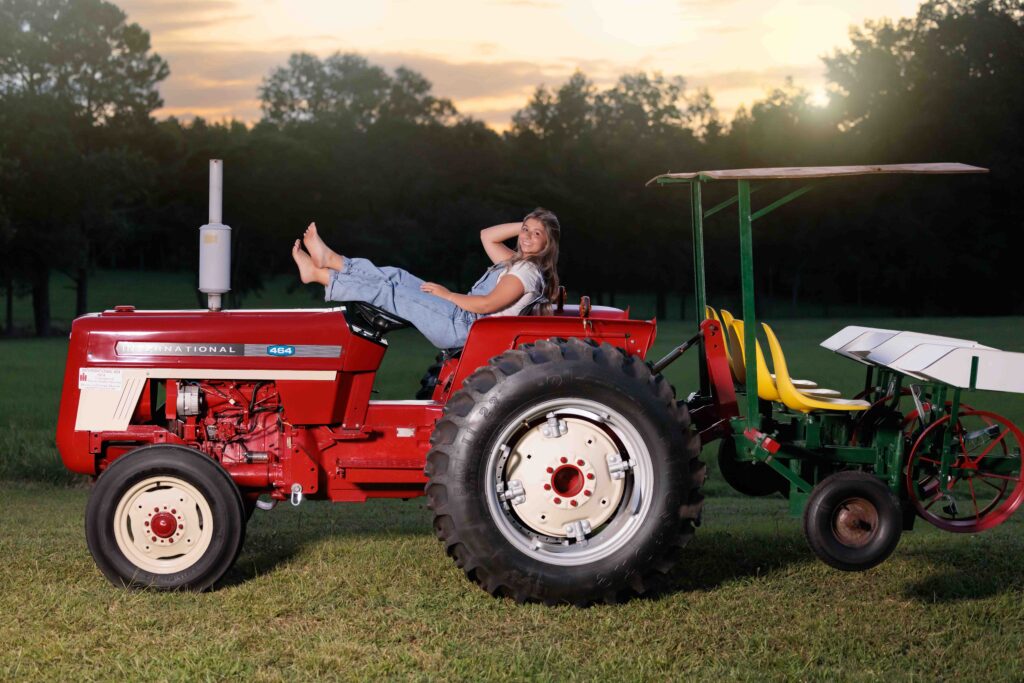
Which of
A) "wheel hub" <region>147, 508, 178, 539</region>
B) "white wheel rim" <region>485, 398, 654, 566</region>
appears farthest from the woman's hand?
"wheel hub" <region>147, 508, 178, 539</region>

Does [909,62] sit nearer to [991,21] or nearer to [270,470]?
[991,21]

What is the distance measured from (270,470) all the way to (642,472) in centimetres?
164

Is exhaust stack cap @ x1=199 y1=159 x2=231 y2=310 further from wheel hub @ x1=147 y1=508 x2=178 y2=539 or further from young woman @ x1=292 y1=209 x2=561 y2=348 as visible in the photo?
wheel hub @ x1=147 y1=508 x2=178 y2=539

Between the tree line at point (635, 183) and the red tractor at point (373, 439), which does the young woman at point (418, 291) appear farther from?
the tree line at point (635, 183)

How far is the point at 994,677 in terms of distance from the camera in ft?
14.6

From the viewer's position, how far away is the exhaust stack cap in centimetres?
538

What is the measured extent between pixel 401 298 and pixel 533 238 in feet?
2.18

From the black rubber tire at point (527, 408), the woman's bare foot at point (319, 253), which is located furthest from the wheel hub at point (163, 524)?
the woman's bare foot at point (319, 253)

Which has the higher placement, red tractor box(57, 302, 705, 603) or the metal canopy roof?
the metal canopy roof

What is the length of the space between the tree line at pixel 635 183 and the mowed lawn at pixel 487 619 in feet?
104

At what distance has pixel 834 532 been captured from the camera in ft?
17.5

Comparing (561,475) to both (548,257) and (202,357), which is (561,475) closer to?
(548,257)

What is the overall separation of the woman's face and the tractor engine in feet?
4.23

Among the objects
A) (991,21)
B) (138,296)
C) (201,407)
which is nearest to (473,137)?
(138,296)
